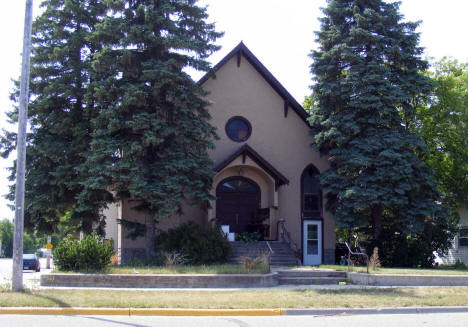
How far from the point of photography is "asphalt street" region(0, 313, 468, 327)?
9.65m

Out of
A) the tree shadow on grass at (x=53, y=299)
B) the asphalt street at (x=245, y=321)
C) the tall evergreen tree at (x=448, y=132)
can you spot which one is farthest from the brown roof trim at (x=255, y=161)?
the asphalt street at (x=245, y=321)

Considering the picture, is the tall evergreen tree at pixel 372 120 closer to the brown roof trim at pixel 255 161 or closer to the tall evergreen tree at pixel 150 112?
the brown roof trim at pixel 255 161

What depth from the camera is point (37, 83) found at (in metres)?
21.6

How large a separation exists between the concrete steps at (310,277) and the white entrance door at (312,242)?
703cm

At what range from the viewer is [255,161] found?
919 inches

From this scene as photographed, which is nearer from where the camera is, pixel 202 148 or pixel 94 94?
pixel 94 94

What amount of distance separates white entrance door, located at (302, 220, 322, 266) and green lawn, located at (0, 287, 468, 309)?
10284 millimetres

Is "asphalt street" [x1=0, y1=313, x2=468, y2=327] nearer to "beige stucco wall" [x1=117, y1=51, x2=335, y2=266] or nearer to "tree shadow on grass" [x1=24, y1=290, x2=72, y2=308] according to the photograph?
"tree shadow on grass" [x1=24, y1=290, x2=72, y2=308]

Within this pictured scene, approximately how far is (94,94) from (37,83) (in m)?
4.15

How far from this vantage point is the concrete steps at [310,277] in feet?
54.5

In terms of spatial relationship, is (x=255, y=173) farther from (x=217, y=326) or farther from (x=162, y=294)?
(x=217, y=326)

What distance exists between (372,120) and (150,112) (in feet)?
30.9

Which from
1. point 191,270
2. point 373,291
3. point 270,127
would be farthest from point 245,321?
point 270,127

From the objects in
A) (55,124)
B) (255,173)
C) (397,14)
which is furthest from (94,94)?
(397,14)
